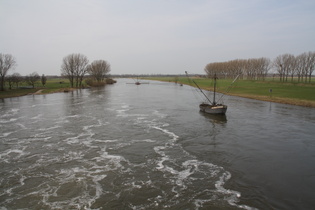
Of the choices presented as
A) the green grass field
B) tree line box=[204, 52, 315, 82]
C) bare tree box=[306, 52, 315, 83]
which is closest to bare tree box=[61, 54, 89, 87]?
the green grass field

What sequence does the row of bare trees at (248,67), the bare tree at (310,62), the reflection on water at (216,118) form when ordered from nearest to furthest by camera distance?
the reflection on water at (216,118) < the bare tree at (310,62) < the row of bare trees at (248,67)

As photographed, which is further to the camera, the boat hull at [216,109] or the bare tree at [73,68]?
the bare tree at [73,68]

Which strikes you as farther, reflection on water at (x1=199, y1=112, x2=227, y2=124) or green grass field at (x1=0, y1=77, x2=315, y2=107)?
green grass field at (x1=0, y1=77, x2=315, y2=107)

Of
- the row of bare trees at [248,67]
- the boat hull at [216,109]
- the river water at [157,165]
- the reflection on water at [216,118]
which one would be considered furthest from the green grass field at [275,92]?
the row of bare trees at [248,67]

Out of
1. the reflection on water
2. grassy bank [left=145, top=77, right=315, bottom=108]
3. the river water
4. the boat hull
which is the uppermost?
grassy bank [left=145, top=77, right=315, bottom=108]

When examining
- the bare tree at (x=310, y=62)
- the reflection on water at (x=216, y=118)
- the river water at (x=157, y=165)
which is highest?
the bare tree at (x=310, y=62)

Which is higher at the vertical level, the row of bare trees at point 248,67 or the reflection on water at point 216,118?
the row of bare trees at point 248,67

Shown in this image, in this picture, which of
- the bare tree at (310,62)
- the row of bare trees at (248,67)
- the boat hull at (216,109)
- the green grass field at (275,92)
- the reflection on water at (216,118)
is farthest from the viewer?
the row of bare trees at (248,67)

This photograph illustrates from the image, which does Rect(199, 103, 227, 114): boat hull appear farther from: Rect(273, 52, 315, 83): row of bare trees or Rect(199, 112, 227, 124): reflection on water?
Rect(273, 52, 315, 83): row of bare trees

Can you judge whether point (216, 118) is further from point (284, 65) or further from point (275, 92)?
point (284, 65)

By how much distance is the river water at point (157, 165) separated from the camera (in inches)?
471

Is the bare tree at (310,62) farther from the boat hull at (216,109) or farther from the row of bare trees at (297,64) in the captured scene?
the boat hull at (216,109)

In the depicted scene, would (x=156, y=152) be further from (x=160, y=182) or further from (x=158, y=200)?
(x=158, y=200)

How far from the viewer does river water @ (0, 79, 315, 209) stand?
39.2 feet
